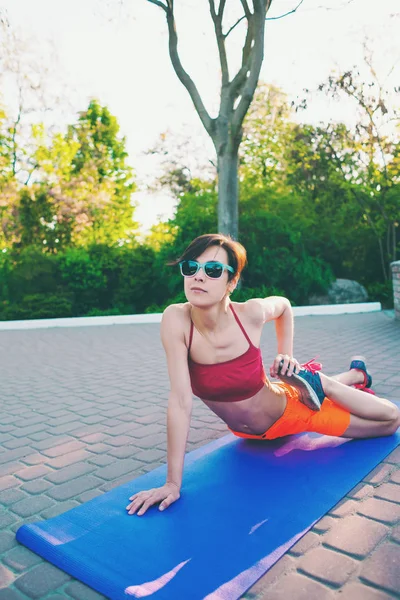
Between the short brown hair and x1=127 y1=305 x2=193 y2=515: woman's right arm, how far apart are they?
0.48 meters

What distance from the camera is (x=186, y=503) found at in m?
2.56

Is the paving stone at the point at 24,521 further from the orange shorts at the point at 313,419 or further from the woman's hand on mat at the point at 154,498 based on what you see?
the orange shorts at the point at 313,419

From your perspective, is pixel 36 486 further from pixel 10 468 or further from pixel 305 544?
pixel 305 544

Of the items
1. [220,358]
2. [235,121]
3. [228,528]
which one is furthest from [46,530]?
[235,121]

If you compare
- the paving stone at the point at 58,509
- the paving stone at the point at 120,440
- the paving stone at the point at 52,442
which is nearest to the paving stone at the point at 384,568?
the paving stone at the point at 58,509

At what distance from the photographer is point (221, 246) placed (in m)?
2.66

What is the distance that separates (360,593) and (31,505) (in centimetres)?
179

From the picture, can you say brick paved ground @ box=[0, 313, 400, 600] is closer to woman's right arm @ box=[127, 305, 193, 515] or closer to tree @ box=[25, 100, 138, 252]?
woman's right arm @ box=[127, 305, 193, 515]

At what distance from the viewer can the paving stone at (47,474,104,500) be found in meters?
2.86

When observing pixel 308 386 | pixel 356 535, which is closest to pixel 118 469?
pixel 308 386

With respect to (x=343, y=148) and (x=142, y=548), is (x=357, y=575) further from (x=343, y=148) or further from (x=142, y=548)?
(x=343, y=148)

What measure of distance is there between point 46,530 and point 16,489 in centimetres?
72

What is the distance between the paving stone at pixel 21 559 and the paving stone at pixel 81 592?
0.87 ft

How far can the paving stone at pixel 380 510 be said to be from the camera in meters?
2.37
